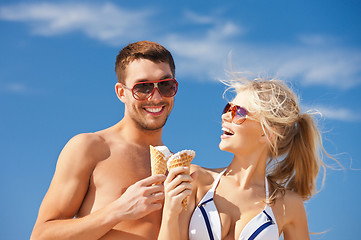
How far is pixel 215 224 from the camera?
588 centimetres

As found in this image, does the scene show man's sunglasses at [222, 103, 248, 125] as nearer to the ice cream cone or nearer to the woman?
the woman

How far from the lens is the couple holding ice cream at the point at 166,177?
575cm

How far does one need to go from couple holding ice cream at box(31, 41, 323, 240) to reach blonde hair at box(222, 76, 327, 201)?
0.05 ft

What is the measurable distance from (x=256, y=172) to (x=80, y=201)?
2525mm

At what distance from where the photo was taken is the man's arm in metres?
5.32

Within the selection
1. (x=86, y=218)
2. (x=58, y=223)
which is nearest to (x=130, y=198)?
(x=86, y=218)

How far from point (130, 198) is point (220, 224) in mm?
1321

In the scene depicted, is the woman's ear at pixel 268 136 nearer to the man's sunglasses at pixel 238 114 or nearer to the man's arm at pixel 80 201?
the man's sunglasses at pixel 238 114

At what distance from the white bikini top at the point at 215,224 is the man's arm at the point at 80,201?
658mm

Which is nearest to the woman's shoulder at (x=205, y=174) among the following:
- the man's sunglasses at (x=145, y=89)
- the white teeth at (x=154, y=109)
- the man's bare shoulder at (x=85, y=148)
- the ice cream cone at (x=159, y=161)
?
the ice cream cone at (x=159, y=161)

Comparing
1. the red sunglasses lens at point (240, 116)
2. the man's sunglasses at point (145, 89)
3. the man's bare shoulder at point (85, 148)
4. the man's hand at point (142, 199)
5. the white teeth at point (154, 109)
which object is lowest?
the man's hand at point (142, 199)

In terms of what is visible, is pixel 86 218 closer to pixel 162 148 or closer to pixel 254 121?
pixel 162 148

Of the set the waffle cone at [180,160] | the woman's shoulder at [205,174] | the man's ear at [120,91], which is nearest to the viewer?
the waffle cone at [180,160]

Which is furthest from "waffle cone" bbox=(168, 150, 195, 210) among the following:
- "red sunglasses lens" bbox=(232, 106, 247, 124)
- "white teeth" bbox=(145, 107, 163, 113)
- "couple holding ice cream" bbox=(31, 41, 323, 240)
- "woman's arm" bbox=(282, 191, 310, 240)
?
"woman's arm" bbox=(282, 191, 310, 240)
